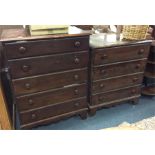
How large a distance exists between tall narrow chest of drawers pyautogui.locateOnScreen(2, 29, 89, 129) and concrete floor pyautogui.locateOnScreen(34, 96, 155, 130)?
121mm

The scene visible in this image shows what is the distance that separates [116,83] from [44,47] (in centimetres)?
88

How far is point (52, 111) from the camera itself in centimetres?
182

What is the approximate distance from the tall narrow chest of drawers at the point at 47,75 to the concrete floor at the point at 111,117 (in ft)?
0.40

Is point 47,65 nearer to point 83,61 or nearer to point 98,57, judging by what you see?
point 83,61

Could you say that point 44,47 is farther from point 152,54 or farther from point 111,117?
point 152,54

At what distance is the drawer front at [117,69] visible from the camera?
187 cm

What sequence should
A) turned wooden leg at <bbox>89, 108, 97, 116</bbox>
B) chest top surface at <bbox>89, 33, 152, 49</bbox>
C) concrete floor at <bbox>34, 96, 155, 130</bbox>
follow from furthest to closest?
turned wooden leg at <bbox>89, 108, 97, 116</bbox> → concrete floor at <bbox>34, 96, 155, 130</bbox> → chest top surface at <bbox>89, 33, 152, 49</bbox>

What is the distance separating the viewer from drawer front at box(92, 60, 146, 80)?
1.87 m

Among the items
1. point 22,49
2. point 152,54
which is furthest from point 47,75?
point 152,54

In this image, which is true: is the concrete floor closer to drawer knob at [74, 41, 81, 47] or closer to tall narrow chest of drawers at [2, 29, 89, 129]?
tall narrow chest of drawers at [2, 29, 89, 129]

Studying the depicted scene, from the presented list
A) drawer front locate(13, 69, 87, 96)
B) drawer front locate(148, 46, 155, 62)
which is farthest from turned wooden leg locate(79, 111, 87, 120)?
drawer front locate(148, 46, 155, 62)

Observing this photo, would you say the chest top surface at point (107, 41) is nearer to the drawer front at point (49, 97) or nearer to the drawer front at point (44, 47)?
the drawer front at point (44, 47)
